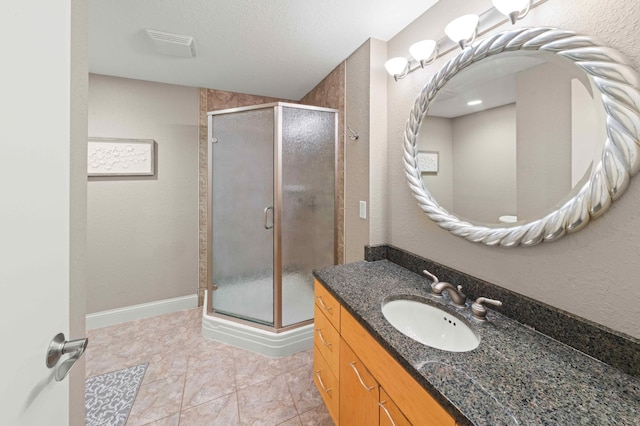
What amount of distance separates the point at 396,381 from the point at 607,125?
3.33 ft

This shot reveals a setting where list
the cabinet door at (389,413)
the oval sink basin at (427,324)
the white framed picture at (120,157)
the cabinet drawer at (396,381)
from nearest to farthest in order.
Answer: the cabinet drawer at (396,381), the cabinet door at (389,413), the oval sink basin at (427,324), the white framed picture at (120,157)

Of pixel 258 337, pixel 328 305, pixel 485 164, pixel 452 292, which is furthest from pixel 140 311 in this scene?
pixel 485 164

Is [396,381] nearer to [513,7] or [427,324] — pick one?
[427,324]

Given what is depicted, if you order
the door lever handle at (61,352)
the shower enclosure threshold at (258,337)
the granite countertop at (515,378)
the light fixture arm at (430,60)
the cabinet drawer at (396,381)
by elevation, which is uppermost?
the light fixture arm at (430,60)

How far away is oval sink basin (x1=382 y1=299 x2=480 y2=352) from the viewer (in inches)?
39.8

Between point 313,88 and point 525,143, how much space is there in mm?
2030

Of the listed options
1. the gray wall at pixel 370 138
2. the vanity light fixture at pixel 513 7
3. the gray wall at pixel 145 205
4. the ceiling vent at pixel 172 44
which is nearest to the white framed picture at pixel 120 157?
the gray wall at pixel 145 205

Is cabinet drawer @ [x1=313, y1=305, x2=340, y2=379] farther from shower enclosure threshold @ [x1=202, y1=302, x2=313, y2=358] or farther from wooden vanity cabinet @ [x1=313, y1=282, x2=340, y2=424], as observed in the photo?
shower enclosure threshold @ [x1=202, y1=302, x2=313, y2=358]

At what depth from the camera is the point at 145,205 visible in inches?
96.9

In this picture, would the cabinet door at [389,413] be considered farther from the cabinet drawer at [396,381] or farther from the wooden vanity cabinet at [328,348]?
the wooden vanity cabinet at [328,348]

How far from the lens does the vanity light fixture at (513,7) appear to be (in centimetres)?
91

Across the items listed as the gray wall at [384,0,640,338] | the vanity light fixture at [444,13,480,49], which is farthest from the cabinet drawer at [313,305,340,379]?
the vanity light fixture at [444,13,480,49]

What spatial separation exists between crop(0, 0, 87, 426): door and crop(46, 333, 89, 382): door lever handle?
0.6 inches

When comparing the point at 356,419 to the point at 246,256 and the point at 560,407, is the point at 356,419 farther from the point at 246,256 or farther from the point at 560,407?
the point at 246,256
